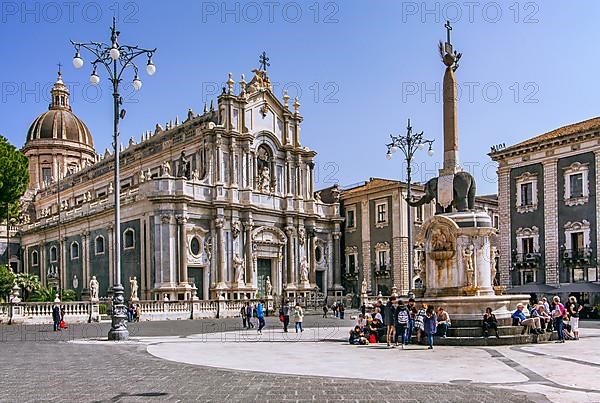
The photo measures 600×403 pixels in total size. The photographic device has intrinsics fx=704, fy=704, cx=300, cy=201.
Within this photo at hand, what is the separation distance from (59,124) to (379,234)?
44.3 metres

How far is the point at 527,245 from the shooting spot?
154ft

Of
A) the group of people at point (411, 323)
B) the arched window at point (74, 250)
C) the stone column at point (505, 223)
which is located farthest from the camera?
the arched window at point (74, 250)

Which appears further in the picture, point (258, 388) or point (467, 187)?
point (467, 187)

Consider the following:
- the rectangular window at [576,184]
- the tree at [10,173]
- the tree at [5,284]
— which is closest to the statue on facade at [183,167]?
the tree at [10,173]

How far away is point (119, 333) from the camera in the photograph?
2383 cm

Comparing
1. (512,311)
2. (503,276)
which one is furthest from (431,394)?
(503,276)

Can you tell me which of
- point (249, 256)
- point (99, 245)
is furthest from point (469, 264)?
point (99, 245)

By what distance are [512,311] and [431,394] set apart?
11.8 m

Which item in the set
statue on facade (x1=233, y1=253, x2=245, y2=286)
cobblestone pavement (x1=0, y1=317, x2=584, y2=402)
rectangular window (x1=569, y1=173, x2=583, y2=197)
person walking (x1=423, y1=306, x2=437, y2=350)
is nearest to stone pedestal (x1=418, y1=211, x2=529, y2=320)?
person walking (x1=423, y1=306, x2=437, y2=350)

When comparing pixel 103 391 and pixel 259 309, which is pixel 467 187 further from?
pixel 103 391

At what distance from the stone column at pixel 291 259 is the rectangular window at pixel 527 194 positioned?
706 inches

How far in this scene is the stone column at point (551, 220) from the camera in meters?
44.7

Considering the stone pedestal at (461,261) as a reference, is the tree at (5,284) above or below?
below

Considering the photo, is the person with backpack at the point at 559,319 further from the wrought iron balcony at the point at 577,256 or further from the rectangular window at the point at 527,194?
the rectangular window at the point at 527,194
